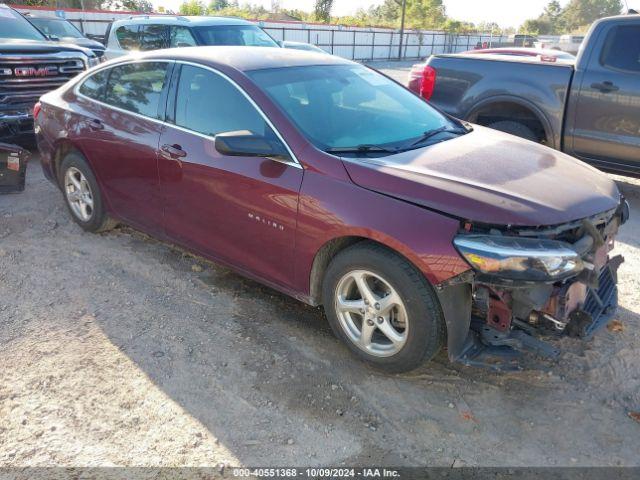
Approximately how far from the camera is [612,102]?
220 inches

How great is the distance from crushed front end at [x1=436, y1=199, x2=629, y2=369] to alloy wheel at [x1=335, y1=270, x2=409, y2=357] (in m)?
0.30

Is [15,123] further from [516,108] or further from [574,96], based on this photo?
[574,96]

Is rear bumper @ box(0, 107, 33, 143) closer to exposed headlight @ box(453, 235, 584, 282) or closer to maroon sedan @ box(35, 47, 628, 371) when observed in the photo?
maroon sedan @ box(35, 47, 628, 371)

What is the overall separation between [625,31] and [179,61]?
4.61 m

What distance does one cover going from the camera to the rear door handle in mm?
4344

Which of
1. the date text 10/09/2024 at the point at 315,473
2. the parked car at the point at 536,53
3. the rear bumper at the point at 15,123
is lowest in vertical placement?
the date text 10/09/2024 at the point at 315,473

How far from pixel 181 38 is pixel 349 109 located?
254 inches

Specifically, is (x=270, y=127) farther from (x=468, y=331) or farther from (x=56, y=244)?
(x=56, y=244)

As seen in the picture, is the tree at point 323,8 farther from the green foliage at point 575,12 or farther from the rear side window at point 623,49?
the rear side window at point 623,49

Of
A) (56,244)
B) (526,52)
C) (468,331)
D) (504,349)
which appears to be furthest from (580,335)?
(526,52)

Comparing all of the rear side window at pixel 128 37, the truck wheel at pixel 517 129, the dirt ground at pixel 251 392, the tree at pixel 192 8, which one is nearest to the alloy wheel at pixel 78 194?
the dirt ground at pixel 251 392

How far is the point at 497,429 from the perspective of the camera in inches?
107

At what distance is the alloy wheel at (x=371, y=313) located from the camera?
291 centimetres

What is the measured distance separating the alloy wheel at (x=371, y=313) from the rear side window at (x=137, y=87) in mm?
1981
